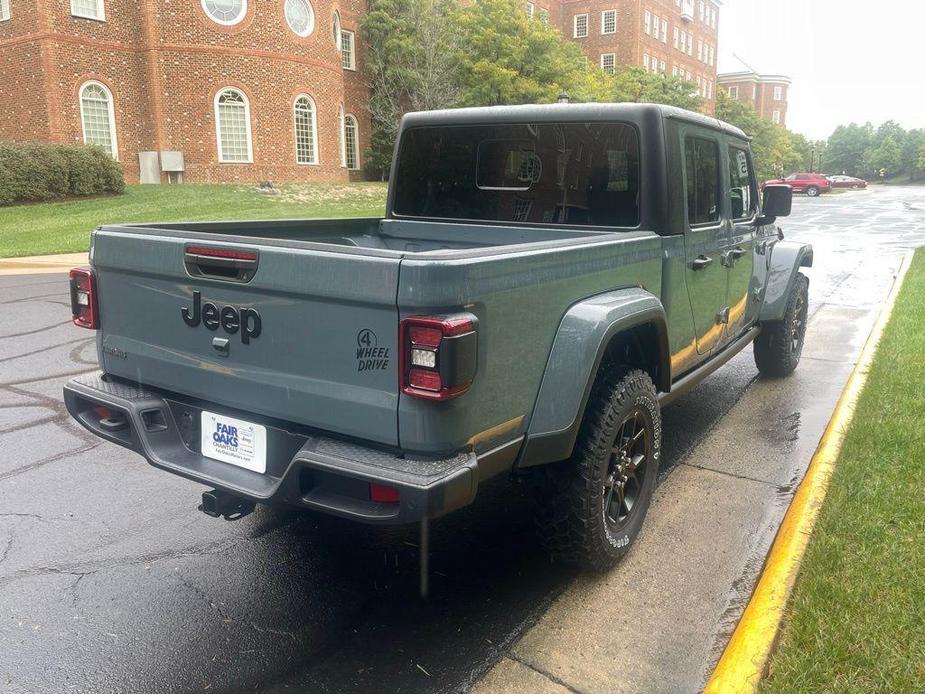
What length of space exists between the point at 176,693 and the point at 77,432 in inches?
123

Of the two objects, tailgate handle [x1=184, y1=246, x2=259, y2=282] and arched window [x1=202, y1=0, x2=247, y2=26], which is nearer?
tailgate handle [x1=184, y1=246, x2=259, y2=282]

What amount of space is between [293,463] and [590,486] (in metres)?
1.24

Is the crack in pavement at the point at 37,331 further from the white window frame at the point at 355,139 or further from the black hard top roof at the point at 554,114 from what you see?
the white window frame at the point at 355,139

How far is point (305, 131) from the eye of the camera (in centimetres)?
3133

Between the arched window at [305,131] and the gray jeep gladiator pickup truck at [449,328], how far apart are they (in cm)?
2805

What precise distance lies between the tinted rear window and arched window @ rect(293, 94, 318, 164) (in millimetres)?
27913

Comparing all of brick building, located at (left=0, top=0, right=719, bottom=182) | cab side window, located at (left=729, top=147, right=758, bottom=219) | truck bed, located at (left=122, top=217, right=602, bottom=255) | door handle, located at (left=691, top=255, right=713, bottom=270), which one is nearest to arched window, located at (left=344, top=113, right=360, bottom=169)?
brick building, located at (left=0, top=0, right=719, bottom=182)

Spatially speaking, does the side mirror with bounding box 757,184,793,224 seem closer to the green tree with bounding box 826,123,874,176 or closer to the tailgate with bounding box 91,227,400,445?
the tailgate with bounding box 91,227,400,445

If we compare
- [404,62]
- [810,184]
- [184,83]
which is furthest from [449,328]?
[810,184]

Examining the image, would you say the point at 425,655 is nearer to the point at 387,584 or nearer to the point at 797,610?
the point at 387,584

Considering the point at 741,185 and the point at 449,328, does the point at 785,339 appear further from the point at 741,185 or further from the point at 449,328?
the point at 449,328

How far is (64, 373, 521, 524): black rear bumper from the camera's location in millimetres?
2463

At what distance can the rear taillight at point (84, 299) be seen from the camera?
3.40 meters

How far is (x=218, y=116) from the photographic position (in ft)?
94.6
